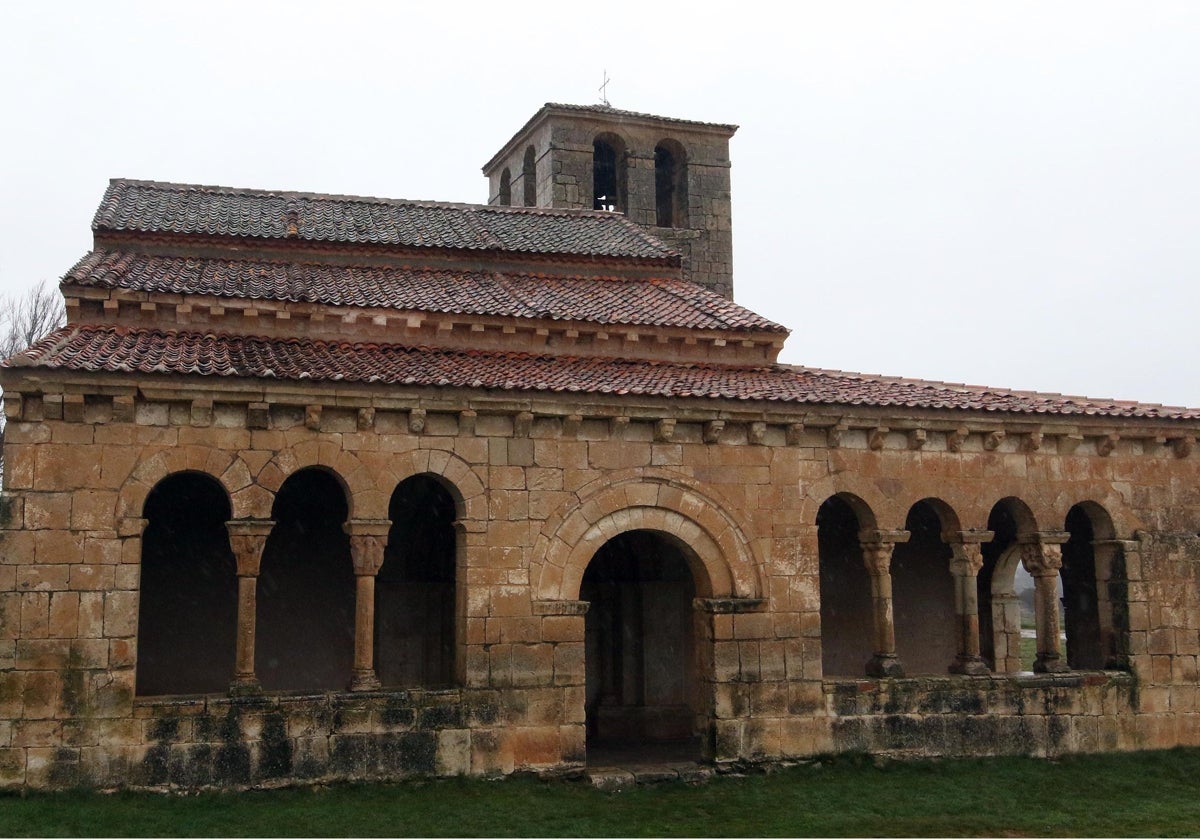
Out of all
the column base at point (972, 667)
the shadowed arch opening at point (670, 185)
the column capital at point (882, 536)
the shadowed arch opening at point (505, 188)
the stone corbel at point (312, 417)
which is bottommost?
the column base at point (972, 667)

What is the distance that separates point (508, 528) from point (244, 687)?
116 inches

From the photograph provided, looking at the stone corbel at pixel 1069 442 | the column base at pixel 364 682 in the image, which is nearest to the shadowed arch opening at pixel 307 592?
the column base at pixel 364 682

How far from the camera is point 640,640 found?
1531 cm

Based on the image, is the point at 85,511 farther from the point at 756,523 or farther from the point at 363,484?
the point at 756,523

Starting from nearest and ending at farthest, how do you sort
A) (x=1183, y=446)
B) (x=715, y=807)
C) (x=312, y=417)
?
(x=715, y=807)
(x=312, y=417)
(x=1183, y=446)

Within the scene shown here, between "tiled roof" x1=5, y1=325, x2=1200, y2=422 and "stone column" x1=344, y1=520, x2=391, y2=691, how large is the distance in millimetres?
1465

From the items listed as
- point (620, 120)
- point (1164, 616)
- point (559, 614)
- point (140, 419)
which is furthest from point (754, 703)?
point (620, 120)

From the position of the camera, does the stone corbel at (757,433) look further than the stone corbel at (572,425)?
Yes

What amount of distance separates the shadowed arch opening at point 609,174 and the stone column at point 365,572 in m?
11.3

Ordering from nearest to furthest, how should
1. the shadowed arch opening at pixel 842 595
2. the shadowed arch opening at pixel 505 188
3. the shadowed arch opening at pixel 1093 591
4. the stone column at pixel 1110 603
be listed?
the stone column at pixel 1110 603 → the shadowed arch opening at pixel 1093 591 → the shadowed arch opening at pixel 842 595 → the shadowed arch opening at pixel 505 188

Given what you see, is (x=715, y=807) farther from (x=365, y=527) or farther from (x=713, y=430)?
(x=365, y=527)

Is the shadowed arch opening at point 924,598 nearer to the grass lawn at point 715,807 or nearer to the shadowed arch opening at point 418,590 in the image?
the grass lawn at point 715,807

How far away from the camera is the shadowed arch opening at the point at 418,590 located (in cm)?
1413

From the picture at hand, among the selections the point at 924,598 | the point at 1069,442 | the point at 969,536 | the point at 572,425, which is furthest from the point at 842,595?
the point at 572,425
